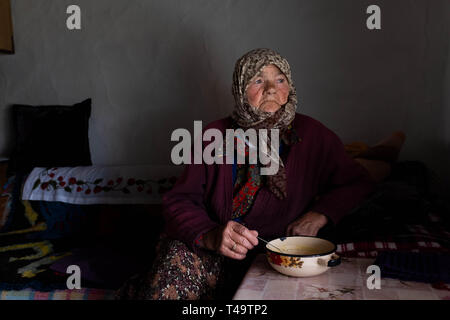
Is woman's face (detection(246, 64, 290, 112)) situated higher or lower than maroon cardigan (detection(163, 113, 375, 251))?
higher

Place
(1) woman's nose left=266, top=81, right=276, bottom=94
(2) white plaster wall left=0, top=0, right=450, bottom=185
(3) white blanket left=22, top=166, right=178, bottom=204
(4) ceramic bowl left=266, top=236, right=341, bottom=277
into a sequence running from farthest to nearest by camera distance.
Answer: (3) white blanket left=22, top=166, right=178, bottom=204, (2) white plaster wall left=0, top=0, right=450, bottom=185, (1) woman's nose left=266, top=81, right=276, bottom=94, (4) ceramic bowl left=266, top=236, right=341, bottom=277

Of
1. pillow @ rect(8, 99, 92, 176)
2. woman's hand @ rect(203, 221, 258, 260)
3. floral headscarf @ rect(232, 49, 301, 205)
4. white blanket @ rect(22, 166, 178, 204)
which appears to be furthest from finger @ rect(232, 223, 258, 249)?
pillow @ rect(8, 99, 92, 176)

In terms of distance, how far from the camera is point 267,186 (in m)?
1.29

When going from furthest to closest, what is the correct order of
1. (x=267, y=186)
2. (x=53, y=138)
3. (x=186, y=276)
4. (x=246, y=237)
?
(x=53, y=138), (x=267, y=186), (x=186, y=276), (x=246, y=237)

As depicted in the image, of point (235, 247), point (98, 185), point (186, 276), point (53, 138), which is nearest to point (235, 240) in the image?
point (235, 247)

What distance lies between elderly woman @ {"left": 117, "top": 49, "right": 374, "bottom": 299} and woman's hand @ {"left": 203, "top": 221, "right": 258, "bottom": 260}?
0.13 metres

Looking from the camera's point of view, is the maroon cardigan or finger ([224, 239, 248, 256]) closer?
finger ([224, 239, 248, 256])

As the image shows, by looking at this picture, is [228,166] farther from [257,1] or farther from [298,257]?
[257,1]

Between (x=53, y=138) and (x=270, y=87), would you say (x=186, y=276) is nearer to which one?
(x=270, y=87)

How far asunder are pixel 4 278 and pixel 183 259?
888 millimetres

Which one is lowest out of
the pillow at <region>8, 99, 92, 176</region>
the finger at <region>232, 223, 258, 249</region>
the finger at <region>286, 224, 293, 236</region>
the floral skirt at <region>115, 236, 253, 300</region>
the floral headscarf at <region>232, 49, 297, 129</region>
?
the floral skirt at <region>115, 236, 253, 300</region>

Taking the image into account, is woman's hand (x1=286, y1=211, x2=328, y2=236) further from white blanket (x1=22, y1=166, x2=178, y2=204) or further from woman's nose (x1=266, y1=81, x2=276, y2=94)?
white blanket (x1=22, y1=166, x2=178, y2=204)

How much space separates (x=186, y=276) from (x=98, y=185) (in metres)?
1.06

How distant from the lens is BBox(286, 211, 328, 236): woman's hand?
1.18 m
